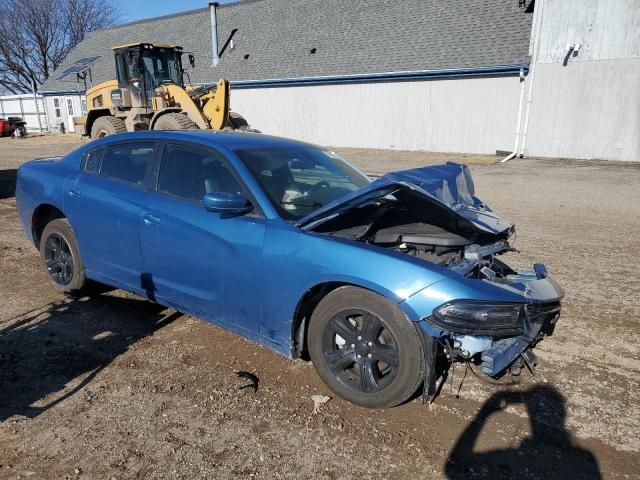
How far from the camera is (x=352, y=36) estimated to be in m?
23.3

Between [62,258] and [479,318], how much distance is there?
152 inches

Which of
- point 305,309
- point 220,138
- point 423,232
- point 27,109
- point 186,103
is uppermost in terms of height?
point 186,103

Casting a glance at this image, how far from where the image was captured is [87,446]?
2.65 metres

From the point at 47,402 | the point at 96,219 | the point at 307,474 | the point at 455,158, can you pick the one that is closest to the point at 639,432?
the point at 307,474

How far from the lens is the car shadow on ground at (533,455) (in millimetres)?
2449

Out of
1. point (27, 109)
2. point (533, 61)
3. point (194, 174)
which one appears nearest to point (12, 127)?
point (27, 109)

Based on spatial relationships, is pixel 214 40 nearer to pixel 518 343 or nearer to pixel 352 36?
pixel 352 36

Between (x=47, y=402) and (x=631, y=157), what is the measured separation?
716 inches

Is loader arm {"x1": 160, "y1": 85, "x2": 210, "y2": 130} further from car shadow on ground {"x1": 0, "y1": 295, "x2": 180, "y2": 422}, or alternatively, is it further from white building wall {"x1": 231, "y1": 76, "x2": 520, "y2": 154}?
white building wall {"x1": 231, "y1": 76, "x2": 520, "y2": 154}

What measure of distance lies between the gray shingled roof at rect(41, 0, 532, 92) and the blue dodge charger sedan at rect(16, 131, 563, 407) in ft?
55.0

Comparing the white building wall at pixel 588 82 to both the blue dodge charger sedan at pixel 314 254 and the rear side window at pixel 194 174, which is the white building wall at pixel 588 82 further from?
the rear side window at pixel 194 174

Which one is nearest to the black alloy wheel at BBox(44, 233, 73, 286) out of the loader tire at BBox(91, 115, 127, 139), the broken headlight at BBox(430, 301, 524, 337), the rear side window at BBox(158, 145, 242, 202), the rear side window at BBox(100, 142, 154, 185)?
the rear side window at BBox(100, 142, 154, 185)

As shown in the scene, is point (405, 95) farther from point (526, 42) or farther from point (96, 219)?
point (96, 219)

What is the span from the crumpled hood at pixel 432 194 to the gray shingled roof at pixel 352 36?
16.2m
